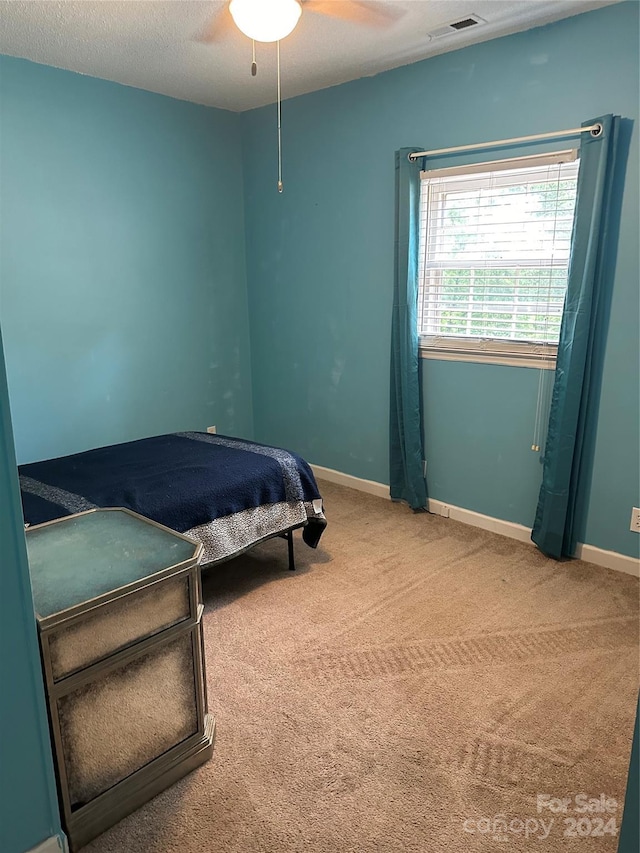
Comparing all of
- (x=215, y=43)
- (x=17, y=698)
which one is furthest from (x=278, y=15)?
(x=17, y=698)

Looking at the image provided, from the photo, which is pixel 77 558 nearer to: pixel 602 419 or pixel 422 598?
pixel 422 598

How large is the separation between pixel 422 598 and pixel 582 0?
8.87 ft

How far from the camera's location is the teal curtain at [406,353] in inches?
135

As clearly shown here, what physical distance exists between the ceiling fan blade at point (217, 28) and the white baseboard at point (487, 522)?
267 centimetres

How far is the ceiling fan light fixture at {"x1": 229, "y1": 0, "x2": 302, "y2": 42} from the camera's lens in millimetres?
2424

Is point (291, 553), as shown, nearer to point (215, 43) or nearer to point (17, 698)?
point (17, 698)

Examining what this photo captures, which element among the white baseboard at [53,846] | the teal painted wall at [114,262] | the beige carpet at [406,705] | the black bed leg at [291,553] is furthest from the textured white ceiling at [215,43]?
the white baseboard at [53,846]

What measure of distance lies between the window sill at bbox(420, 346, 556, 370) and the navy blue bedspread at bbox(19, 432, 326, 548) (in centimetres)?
112

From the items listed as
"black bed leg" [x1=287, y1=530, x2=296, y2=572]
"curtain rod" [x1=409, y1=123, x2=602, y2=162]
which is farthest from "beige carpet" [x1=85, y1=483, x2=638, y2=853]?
"curtain rod" [x1=409, y1=123, x2=602, y2=162]

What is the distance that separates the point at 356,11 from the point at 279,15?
1.45ft

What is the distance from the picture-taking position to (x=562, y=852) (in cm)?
156

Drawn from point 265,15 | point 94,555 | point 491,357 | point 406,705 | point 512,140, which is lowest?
point 406,705

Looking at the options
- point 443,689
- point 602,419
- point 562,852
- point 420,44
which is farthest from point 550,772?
point 420,44

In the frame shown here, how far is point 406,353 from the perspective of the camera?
11.7 feet
